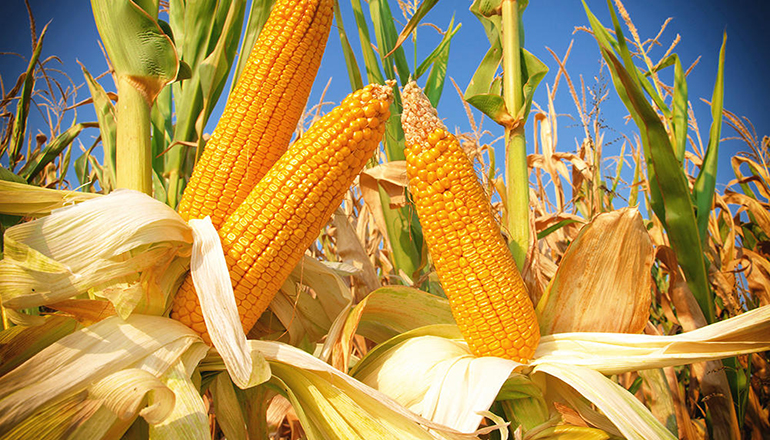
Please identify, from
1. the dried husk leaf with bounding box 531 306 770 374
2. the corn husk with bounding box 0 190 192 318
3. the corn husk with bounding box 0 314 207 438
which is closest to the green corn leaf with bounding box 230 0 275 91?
the corn husk with bounding box 0 190 192 318

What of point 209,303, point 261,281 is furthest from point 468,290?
point 209,303

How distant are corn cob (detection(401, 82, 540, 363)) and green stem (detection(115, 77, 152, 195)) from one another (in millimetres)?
856

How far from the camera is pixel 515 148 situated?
1.59 m

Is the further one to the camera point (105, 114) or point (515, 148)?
point (105, 114)

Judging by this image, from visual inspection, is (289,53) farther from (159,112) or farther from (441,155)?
(159,112)

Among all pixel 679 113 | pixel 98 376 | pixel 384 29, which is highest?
pixel 679 113

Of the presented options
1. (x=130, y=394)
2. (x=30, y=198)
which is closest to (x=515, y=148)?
(x=130, y=394)

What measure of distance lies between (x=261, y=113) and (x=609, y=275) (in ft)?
4.10

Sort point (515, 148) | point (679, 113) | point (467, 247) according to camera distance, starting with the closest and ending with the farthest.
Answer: point (467, 247) < point (515, 148) < point (679, 113)

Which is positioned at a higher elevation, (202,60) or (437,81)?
(437,81)

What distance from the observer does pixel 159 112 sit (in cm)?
204

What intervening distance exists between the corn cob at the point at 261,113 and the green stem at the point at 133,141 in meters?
0.14

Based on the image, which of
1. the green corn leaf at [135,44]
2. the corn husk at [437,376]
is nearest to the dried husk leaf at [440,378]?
the corn husk at [437,376]

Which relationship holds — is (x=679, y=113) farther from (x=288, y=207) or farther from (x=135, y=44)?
(x=135, y=44)
